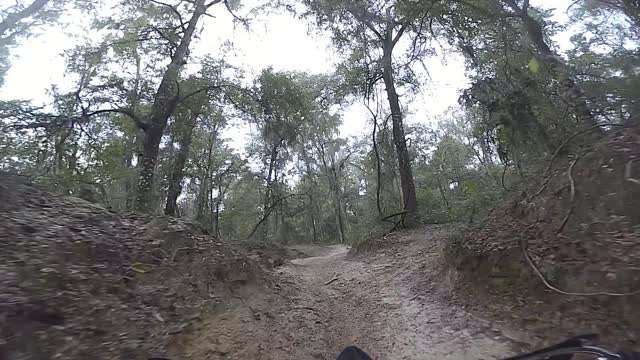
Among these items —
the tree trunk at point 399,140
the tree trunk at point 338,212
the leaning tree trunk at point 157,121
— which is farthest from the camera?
the tree trunk at point 338,212

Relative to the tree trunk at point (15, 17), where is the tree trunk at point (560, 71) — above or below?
below

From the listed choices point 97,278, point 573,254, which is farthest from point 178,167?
point 573,254

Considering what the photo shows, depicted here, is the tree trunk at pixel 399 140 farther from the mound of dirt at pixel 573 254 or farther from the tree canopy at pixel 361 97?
the mound of dirt at pixel 573 254

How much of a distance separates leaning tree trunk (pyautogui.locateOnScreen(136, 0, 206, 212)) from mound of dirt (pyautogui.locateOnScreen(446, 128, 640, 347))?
6993 millimetres

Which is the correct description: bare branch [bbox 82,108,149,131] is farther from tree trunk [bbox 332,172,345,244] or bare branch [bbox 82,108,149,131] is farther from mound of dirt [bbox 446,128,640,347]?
tree trunk [bbox 332,172,345,244]

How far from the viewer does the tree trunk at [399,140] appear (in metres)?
12.1

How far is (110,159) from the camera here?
32.1ft

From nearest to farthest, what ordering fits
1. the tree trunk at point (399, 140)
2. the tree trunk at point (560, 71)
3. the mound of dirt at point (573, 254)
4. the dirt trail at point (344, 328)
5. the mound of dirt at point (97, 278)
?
the mound of dirt at point (97, 278) → the mound of dirt at point (573, 254) → the dirt trail at point (344, 328) → the tree trunk at point (560, 71) → the tree trunk at point (399, 140)

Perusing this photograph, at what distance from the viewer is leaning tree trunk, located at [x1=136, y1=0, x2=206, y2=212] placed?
8.98m

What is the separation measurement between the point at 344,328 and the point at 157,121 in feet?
22.6

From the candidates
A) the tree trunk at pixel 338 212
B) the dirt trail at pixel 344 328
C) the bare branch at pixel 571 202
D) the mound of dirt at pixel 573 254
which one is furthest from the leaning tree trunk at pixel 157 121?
the tree trunk at pixel 338 212

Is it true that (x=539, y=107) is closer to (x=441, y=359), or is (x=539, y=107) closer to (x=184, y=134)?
(x=441, y=359)

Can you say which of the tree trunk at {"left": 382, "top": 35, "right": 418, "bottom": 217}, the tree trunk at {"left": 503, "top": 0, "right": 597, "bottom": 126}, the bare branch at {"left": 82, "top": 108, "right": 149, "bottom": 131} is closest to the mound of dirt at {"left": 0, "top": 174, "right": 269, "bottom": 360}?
the bare branch at {"left": 82, "top": 108, "right": 149, "bottom": 131}

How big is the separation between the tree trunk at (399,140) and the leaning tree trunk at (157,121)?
618cm
